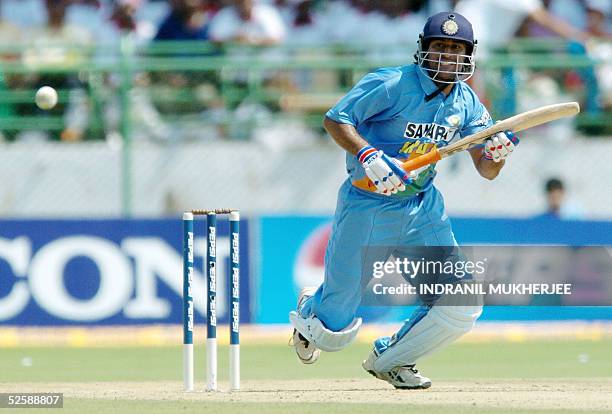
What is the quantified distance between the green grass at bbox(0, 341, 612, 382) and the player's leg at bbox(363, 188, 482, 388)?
1.35m

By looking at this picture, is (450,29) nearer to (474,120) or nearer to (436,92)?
(436,92)

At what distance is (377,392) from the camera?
7.65m

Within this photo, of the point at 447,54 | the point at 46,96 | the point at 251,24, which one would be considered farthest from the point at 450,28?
the point at 251,24

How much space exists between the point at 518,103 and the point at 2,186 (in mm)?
5043

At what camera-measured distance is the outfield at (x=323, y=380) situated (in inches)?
270

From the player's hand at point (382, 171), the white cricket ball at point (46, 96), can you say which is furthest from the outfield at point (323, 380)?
the white cricket ball at point (46, 96)

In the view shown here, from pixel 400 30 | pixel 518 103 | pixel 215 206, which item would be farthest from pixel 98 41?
pixel 518 103

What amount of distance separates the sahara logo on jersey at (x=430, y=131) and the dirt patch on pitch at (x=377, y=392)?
142 cm

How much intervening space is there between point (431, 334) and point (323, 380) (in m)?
1.33

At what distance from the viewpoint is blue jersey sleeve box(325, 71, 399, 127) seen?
7270mm

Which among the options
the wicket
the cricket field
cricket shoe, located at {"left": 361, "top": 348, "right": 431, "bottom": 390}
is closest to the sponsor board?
the cricket field

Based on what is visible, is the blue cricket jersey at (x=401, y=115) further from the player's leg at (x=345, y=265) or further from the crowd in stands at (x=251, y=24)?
the crowd in stands at (x=251, y=24)

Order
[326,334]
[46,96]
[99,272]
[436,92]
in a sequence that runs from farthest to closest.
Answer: [99,272] < [46,96] < [326,334] < [436,92]

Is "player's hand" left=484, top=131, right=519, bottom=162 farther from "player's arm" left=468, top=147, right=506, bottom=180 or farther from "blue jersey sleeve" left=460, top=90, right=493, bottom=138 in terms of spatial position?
"blue jersey sleeve" left=460, top=90, right=493, bottom=138
